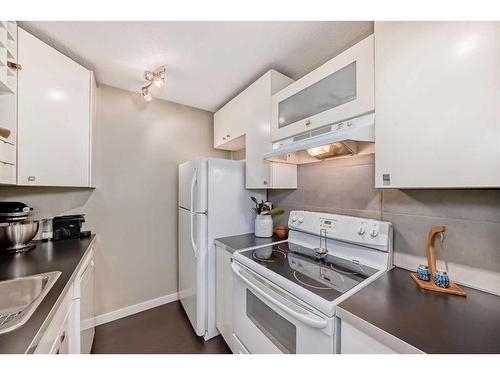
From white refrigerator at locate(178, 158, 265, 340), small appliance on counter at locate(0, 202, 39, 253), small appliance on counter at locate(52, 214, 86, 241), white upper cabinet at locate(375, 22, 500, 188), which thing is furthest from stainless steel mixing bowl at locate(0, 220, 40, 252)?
white upper cabinet at locate(375, 22, 500, 188)

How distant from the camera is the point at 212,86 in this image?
192 centimetres

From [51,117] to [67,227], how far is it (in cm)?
89

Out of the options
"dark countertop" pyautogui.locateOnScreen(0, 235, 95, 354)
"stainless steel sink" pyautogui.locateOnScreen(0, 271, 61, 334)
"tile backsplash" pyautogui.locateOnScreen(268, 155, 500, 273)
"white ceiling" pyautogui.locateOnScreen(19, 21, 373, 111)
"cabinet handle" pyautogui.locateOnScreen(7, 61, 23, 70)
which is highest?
"white ceiling" pyautogui.locateOnScreen(19, 21, 373, 111)

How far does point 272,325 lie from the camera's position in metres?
1.08

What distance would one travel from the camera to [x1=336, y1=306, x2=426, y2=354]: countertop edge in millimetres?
575

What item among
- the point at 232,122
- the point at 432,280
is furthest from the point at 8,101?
the point at 432,280

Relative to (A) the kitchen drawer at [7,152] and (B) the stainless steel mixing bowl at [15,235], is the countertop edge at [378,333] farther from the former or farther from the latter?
(B) the stainless steel mixing bowl at [15,235]

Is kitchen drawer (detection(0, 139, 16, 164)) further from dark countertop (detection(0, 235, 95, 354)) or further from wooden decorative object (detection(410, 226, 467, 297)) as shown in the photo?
wooden decorative object (detection(410, 226, 467, 297))

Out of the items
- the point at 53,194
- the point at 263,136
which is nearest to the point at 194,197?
the point at 263,136

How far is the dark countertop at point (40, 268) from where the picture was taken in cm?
57

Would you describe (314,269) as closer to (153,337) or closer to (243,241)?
(243,241)

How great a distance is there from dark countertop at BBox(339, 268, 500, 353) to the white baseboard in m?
2.12
